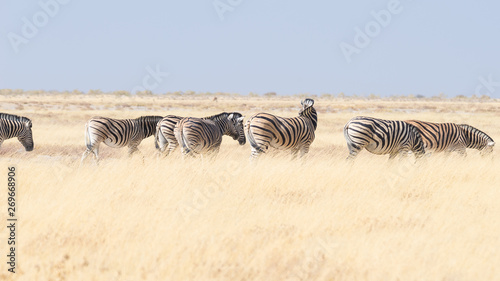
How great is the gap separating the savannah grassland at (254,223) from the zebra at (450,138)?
10.5 feet

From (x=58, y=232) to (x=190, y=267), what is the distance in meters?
1.97

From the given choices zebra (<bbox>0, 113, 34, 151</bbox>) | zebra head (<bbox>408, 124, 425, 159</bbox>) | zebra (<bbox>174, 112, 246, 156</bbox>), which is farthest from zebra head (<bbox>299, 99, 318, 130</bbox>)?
zebra (<bbox>0, 113, 34, 151</bbox>)

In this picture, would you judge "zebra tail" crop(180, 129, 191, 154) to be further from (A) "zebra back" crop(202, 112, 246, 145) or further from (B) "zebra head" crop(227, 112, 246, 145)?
(B) "zebra head" crop(227, 112, 246, 145)

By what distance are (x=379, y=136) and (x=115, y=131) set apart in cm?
691

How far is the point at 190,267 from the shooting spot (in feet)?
17.3

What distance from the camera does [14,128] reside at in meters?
15.9

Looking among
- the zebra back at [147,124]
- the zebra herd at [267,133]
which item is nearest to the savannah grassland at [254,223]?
the zebra herd at [267,133]

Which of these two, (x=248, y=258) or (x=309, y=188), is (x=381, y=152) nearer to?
(x=309, y=188)

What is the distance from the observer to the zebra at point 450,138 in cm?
1408

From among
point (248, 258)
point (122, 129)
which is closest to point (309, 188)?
point (248, 258)

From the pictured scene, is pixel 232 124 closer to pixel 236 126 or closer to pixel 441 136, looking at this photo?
pixel 236 126

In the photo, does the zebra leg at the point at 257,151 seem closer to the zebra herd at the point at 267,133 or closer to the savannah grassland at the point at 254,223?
the zebra herd at the point at 267,133

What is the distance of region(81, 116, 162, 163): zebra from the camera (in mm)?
14039

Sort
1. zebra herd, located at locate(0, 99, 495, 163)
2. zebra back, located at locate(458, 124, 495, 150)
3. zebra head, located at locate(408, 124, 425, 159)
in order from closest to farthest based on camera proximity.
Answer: zebra herd, located at locate(0, 99, 495, 163)
zebra head, located at locate(408, 124, 425, 159)
zebra back, located at locate(458, 124, 495, 150)
